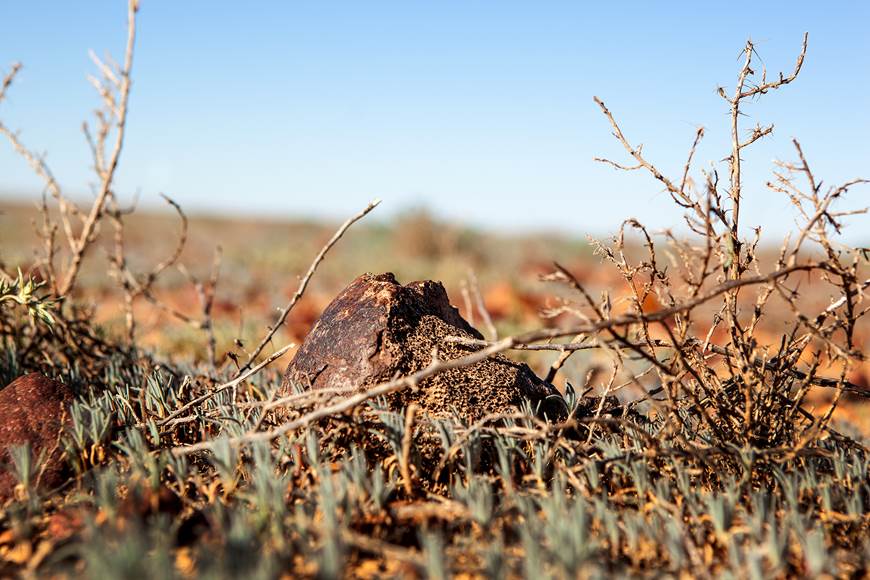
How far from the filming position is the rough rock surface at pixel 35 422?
92.3 inches

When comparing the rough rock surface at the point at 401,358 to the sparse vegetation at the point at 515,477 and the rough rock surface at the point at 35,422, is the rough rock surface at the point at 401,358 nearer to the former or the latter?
the sparse vegetation at the point at 515,477

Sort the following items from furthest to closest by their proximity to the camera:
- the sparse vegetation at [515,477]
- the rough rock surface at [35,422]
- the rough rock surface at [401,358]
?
the rough rock surface at [401,358] → the rough rock surface at [35,422] → the sparse vegetation at [515,477]

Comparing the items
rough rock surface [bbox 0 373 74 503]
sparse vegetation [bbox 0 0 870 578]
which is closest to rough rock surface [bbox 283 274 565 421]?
sparse vegetation [bbox 0 0 870 578]

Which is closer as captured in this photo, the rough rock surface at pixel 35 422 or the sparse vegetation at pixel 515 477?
the sparse vegetation at pixel 515 477

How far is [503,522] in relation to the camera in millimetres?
2064

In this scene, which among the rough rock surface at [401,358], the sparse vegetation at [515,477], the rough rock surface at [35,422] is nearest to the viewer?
the sparse vegetation at [515,477]

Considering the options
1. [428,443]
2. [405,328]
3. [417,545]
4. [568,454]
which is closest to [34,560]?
[417,545]

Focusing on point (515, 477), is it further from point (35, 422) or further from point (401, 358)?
point (35, 422)

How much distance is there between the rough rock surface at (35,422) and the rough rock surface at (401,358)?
0.87 metres

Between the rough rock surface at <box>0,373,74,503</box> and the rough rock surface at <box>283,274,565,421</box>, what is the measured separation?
87 cm

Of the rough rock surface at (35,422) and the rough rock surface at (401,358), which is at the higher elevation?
the rough rock surface at (401,358)

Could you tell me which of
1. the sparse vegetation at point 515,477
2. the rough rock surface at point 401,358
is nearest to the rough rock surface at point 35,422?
the sparse vegetation at point 515,477

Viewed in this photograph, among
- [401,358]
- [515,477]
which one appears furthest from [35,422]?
[515,477]

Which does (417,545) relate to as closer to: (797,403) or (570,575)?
(570,575)
